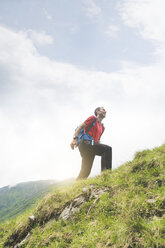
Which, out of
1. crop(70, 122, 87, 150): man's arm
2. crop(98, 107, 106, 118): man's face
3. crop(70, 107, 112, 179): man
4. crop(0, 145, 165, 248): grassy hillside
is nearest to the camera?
crop(0, 145, 165, 248): grassy hillside

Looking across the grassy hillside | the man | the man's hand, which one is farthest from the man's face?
the grassy hillside

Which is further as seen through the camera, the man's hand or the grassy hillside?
the man's hand

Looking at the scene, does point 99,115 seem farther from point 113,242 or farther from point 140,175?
point 113,242

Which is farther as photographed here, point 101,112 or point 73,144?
point 101,112

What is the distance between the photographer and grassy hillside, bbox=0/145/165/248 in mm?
3064

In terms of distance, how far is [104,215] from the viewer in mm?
3924

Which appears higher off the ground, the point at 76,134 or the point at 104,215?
the point at 76,134

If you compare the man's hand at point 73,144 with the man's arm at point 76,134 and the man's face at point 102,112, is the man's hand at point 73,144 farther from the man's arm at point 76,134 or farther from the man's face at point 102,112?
the man's face at point 102,112

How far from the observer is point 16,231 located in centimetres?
516

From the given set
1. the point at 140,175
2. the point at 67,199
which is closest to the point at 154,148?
the point at 140,175

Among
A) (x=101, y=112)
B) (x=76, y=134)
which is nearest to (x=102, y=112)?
(x=101, y=112)

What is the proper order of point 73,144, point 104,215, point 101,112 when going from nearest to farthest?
point 104,215 → point 73,144 → point 101,112

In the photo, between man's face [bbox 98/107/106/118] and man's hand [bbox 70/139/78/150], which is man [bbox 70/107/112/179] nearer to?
man's hand [bbox 70/139/78/150]

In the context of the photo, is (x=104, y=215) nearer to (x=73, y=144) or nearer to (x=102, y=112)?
(x=73, y=144)
